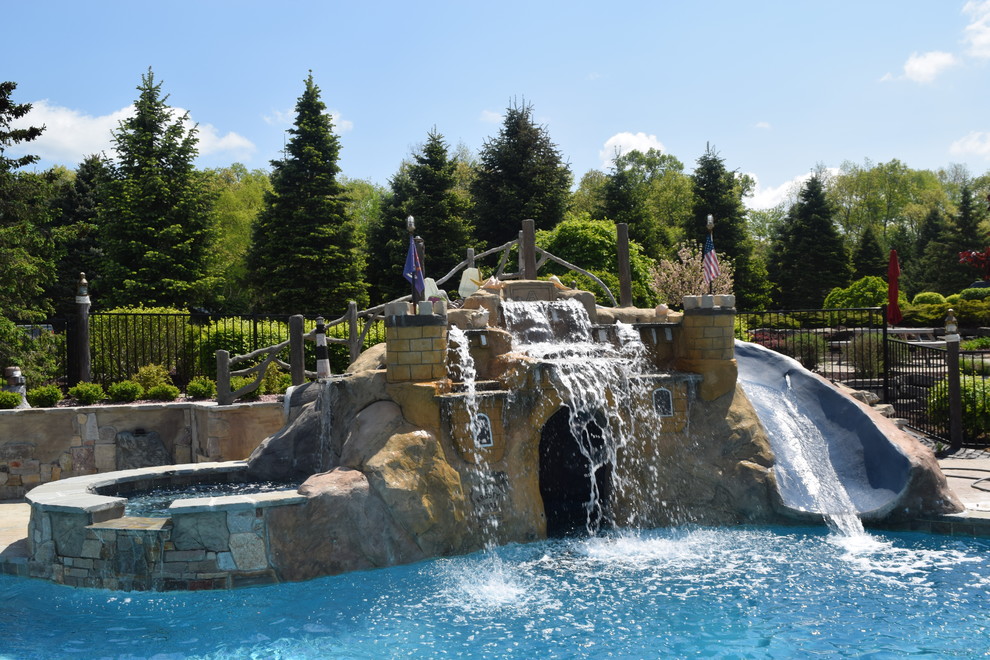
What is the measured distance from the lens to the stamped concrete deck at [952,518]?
888 centimetres

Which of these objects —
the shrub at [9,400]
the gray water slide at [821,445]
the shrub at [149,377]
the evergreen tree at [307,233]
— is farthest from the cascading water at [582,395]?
the evergreen tree at [307,233]

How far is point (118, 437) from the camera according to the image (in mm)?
13156

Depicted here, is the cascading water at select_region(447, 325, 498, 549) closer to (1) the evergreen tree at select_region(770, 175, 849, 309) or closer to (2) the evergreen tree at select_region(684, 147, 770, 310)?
(2) the evergreen tree at select_region(684, 147, 770, 310)

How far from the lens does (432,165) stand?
2995 cm

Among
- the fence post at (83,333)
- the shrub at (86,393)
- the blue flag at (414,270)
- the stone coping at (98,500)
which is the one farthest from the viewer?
the fence post at (83,333)

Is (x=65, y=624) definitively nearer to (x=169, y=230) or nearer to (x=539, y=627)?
(x=539, y=627)

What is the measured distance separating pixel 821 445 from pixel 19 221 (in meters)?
14.3

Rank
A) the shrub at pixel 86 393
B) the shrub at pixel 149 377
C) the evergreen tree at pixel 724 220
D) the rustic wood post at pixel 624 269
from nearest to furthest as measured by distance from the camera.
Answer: the shrub at pixel 86 393, the shrub at pixel 149 377, the rustic wood post at pixel 624 269, the evergreen tree at pixel 724 220

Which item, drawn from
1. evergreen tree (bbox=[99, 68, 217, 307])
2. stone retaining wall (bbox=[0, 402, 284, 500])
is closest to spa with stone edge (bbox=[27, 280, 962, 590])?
stone retaining wall (bbox=[0, 402, 284, 500])

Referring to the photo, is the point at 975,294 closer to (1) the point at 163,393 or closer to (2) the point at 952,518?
(2) the point at 952,518

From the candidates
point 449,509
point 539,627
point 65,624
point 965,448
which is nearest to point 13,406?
point 65,624

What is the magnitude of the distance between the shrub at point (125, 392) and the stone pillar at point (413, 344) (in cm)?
670

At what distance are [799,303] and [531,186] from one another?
15.1 meters

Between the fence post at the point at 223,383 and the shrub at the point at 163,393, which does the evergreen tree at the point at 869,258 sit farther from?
the shrub at the point at 163,393
